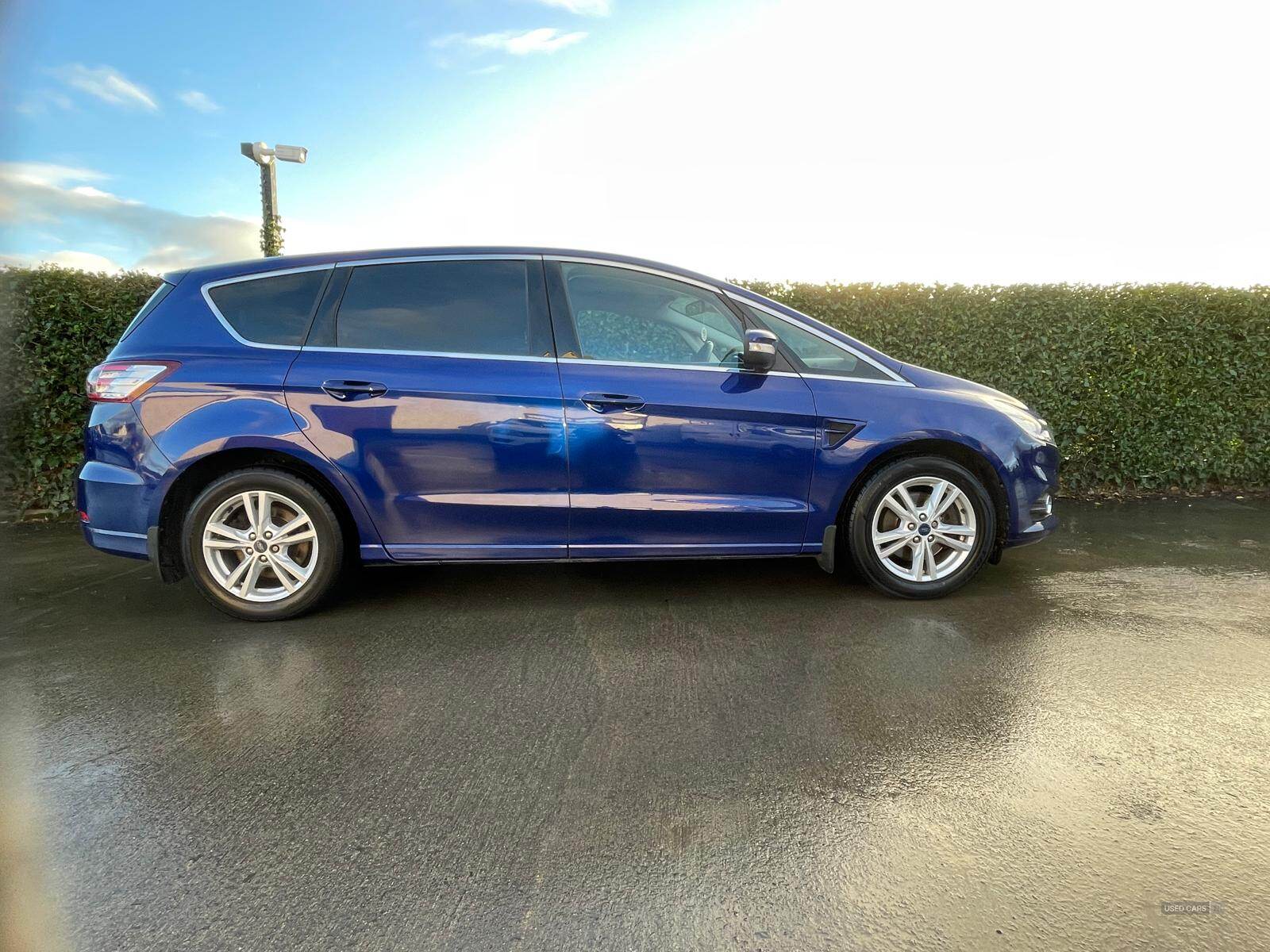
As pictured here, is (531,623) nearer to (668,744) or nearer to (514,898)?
(668,744)

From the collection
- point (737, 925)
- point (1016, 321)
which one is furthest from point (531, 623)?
point (1016, 321)

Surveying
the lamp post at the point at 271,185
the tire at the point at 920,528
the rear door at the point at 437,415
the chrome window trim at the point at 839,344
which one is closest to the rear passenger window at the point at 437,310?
the rear door at the point at 437,415

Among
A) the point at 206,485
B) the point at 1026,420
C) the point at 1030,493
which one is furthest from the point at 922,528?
the point at 206,485

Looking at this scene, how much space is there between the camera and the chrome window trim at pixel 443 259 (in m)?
3.92

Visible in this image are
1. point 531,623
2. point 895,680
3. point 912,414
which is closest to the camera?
point 895,680

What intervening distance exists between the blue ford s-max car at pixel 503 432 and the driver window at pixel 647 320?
1cm

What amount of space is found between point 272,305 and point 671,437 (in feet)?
6.55

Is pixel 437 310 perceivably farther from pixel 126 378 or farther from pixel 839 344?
pixel 839 344

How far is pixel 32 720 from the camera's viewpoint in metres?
2.80

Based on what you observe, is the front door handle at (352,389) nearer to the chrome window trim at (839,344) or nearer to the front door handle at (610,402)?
→ the front door handle at (610,402)

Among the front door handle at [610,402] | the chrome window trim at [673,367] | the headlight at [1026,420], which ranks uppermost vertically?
the chrome window trim at [673,367]

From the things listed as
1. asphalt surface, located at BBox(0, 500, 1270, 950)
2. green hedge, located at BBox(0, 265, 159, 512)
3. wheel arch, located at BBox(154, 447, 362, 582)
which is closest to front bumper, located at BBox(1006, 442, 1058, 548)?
asphalt surface, located at BBox(0, 500, 1270, 950)

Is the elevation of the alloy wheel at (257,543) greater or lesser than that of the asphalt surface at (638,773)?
greater

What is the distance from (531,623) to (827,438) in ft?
5.53
